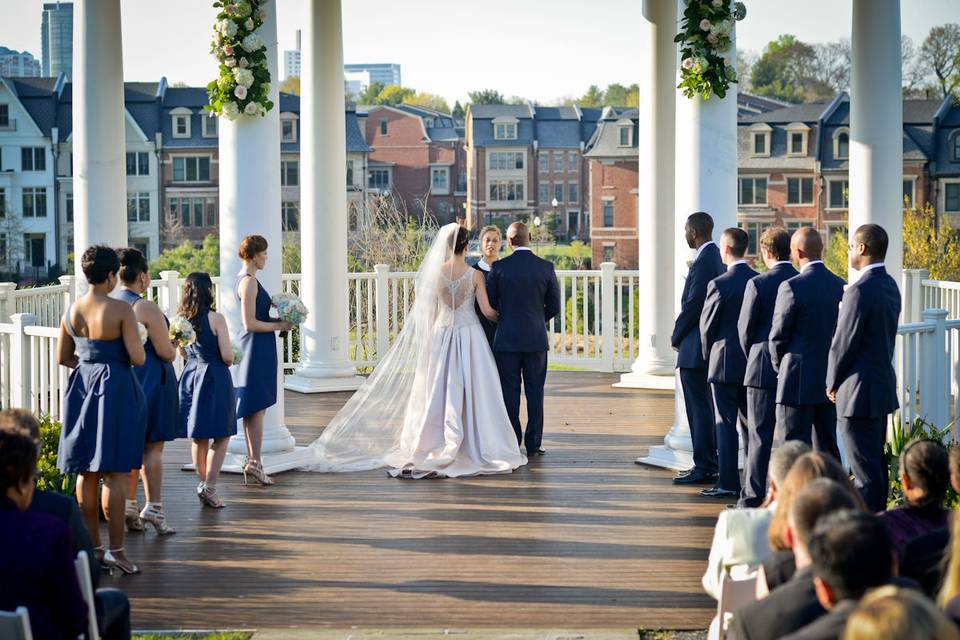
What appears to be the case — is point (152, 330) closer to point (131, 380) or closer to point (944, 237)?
point (131, 380)

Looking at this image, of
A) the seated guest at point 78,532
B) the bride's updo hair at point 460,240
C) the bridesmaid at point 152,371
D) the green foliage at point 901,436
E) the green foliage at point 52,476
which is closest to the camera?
the seated guest at point 78,532

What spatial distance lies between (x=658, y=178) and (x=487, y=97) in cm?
7939

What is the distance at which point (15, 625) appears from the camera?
161 inches

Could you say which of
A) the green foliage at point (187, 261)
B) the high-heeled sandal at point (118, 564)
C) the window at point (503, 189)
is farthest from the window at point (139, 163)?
the high-heeled sandal at point (118, 564)

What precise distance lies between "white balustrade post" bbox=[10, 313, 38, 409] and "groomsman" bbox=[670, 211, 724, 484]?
15.5 ft

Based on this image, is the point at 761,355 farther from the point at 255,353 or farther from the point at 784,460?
the point at 255,353

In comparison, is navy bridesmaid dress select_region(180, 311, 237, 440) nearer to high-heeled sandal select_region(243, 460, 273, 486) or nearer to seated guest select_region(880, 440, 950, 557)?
high-heeled sandal select_region(243, 460, 273, 486)

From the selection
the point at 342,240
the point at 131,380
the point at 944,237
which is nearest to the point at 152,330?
the point at 131,380

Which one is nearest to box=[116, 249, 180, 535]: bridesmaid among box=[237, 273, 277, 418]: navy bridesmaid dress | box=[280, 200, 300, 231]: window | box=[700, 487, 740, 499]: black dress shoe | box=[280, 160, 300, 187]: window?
box=[237, 273, 277, 418]: navy bridesmaid dress

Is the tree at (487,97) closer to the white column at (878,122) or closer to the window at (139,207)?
the window at (139,207)

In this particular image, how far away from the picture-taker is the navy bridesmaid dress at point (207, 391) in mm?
8531

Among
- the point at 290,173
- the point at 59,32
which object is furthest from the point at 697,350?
the point at 59,32

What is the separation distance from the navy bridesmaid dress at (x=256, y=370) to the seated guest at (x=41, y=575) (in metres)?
4.90

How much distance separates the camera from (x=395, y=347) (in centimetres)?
1076
